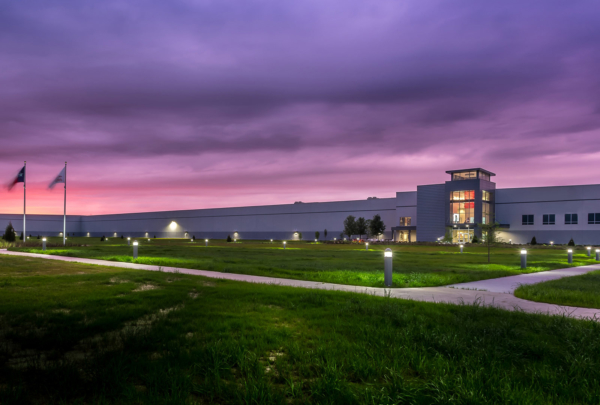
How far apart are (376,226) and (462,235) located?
45.0 feet

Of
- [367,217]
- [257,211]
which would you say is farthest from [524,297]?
[257,211]

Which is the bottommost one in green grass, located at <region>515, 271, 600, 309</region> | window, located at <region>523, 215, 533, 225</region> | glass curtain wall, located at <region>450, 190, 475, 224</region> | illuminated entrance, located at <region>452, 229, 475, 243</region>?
illuminated entrance, located at <region>452, 229, 475, 243</region>

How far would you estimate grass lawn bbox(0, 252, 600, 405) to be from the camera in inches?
150

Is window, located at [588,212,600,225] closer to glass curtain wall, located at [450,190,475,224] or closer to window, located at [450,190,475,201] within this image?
glass curtain wall, located at [450,190,475,224]

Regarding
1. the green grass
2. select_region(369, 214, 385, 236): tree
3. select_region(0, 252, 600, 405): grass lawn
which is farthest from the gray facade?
select_region(0, 252, 600, 405): grass lawn

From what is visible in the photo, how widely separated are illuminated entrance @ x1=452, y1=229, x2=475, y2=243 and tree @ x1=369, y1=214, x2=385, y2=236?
11.5 metres

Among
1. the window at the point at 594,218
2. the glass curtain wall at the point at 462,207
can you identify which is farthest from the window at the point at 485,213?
the window at the point at 594,218

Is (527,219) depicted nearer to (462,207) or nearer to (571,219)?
(571,219)

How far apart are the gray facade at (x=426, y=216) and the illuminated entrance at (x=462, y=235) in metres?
0.16

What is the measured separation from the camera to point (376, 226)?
234 ft

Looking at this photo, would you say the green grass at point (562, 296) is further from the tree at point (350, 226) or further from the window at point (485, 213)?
the tree at point (350, 226)

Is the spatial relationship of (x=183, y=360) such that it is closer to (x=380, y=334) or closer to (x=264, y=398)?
(x=264, y=398)

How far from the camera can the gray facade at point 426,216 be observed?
198ft

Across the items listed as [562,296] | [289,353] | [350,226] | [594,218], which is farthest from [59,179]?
[594,218]
